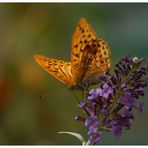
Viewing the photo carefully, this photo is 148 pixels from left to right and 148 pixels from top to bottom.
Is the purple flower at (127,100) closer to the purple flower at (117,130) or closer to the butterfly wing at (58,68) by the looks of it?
the purple flower at (117,130)

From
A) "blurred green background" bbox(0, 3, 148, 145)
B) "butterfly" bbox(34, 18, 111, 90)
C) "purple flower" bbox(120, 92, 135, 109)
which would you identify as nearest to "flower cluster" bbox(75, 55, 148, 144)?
"purple flower" bbox(120, 92, 135, 109)

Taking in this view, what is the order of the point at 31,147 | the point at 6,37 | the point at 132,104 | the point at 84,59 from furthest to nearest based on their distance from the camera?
the point at 6,37 < the point at 31,147 < the point at 84,59 < the point at 132,104

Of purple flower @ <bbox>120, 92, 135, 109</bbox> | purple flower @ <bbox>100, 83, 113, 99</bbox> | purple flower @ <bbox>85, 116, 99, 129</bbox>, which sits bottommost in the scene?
purple flower @ <bbox>85, 116, 99, 129</bbox>

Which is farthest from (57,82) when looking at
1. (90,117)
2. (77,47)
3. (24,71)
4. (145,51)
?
(90,117)

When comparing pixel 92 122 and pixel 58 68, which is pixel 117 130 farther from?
pixel 58 68

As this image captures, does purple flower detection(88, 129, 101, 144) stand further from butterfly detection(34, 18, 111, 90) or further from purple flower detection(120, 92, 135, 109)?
butterfly detection(34, 18, 111, 90)

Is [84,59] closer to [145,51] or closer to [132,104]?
→ [132,104]

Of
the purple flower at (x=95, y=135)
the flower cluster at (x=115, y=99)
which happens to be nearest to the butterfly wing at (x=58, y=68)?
the flower cluster at (x=115, y=99)
